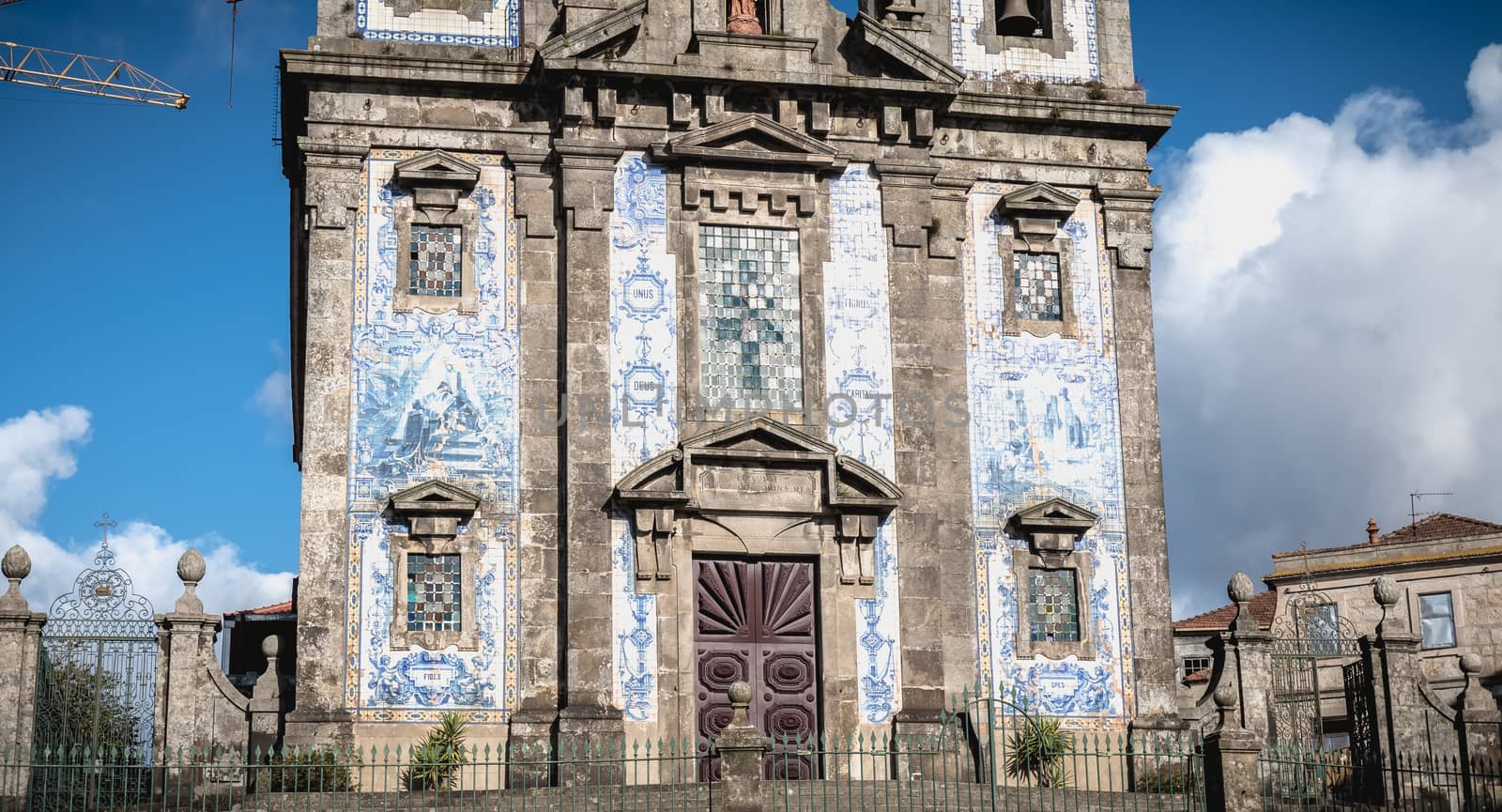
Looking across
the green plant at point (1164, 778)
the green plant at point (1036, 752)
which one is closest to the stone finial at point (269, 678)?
the green plant at point (1036, 752)

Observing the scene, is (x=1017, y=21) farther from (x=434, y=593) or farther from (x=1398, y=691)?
(x=434, y=593)

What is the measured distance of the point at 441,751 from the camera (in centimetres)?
2328

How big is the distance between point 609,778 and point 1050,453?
7359 mm

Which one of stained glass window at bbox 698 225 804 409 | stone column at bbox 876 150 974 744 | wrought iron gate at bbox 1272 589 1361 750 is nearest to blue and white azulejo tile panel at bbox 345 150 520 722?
stained glass window at bbox 698 225 804 409

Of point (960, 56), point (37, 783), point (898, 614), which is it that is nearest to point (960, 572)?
point (898, 614)

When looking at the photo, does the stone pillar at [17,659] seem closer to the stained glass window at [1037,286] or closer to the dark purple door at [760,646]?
the dark purple door at [760,646]

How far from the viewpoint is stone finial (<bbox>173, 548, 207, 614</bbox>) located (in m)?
23.4

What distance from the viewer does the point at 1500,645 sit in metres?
42.2

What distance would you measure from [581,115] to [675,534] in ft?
18.0

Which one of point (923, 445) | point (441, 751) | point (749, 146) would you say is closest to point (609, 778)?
point (441, 751)

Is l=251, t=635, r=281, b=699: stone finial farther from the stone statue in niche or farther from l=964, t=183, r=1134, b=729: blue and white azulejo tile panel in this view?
the stone statue in niche

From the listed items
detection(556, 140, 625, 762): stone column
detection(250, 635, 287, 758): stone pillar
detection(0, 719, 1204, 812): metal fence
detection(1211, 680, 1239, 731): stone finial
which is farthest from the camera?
detection(556, 140, 625, 762): stone column

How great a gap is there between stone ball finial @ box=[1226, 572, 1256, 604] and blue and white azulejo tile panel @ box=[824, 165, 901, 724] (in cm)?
442

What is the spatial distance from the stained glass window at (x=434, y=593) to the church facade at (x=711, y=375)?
0.15 feet
